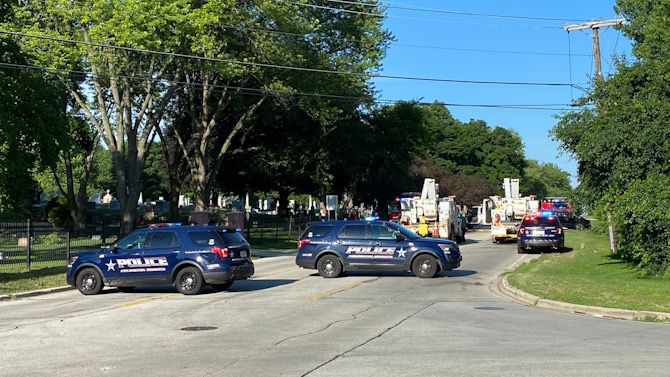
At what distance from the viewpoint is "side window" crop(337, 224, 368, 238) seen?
21.9 metres

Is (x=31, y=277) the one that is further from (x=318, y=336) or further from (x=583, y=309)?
(x=583, y=309)

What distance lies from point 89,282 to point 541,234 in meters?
21.1

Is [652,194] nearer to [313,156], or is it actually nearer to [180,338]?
[180,338]

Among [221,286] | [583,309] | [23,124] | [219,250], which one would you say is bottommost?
[583,309]

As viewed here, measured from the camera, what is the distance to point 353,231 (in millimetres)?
21984

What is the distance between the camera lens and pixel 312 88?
43.6m

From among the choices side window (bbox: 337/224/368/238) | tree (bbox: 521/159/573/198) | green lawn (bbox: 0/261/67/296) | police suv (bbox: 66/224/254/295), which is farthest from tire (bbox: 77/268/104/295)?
tree (bbox: 521/159/573/198)

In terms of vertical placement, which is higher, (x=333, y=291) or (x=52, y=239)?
(x=52, y=239)

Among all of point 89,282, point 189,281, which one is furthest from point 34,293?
point 189,281

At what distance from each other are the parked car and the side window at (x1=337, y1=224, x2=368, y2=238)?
13584 mm

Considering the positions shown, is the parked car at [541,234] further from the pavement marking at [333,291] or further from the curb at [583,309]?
the curb at [583,309]

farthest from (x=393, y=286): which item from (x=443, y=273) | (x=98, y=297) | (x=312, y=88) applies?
(x=312, y=88)

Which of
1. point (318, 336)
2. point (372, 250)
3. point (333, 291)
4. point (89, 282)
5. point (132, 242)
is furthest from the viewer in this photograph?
point (372, 250)

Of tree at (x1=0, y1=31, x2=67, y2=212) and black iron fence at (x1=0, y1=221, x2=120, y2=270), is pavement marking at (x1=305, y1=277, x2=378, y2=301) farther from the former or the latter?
tree at (x1=0, y1=31, x2=67, y2=212)
